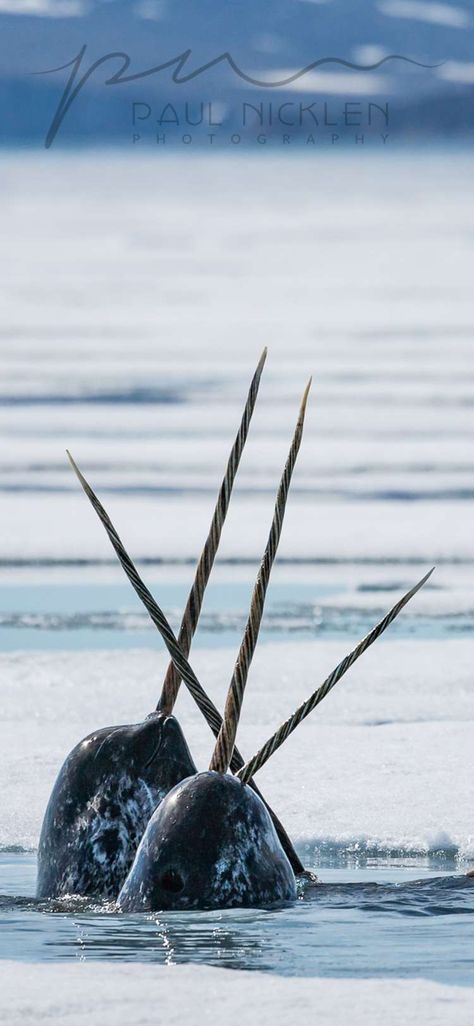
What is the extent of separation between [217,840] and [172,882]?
0.14m

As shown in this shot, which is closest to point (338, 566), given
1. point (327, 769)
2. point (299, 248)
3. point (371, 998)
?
point (327, 769)

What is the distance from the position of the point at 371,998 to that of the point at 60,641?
4.91 metres

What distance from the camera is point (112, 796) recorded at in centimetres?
475

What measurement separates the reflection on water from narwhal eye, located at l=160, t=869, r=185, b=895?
0.05m

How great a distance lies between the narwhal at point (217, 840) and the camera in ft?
14.5

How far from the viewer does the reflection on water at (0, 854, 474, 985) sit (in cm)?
→ 404

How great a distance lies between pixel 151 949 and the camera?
13.6 feet

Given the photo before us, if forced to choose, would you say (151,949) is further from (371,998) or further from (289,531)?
(289,531)

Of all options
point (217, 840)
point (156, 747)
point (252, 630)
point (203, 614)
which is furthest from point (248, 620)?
point (203, 614)

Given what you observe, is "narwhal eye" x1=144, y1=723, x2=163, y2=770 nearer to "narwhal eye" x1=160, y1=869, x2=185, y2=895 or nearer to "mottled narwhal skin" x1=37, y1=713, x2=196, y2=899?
"mottled narwhal skin" x1=37, y1=713, x2=196, y2=899

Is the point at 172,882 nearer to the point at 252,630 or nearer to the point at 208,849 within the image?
the point at 208,849

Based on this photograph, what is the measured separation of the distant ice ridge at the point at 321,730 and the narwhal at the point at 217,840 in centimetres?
102
